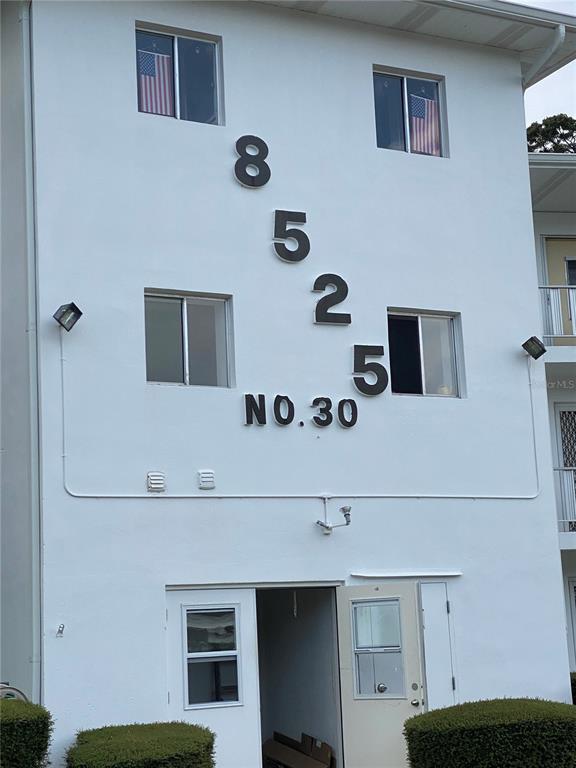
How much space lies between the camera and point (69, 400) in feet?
41.8

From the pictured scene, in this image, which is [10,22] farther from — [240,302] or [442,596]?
[442,596]

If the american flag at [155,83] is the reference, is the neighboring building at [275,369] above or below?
below

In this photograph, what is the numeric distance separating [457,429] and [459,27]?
5.46 metres

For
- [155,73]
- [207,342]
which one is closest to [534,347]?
[207,342]

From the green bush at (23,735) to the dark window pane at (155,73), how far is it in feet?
23.3

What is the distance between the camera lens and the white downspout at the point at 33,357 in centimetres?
1209

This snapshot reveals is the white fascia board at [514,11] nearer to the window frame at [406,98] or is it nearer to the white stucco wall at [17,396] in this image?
the window frame at [406,98]

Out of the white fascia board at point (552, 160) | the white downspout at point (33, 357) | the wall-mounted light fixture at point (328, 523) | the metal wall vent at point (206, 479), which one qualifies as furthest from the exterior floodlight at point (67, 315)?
the white fascia board at point (552, 160)

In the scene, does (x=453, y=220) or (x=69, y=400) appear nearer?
(x=69, y=400)

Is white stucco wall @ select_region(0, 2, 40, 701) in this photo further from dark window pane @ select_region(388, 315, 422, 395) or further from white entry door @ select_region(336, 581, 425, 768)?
dark window pane @ select_region(388, 315, 422, 395)

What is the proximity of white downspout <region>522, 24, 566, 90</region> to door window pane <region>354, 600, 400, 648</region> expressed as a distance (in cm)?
784

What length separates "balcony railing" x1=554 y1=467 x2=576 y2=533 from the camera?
18.0m

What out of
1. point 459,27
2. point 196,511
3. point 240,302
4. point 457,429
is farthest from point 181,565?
point 459,27

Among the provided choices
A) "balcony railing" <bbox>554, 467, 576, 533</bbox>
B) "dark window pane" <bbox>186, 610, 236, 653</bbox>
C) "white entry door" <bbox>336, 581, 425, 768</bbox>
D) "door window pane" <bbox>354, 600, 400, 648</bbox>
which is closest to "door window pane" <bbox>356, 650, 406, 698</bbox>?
"white entry door" <bbox>336, 581, 425, 768</bbox>
